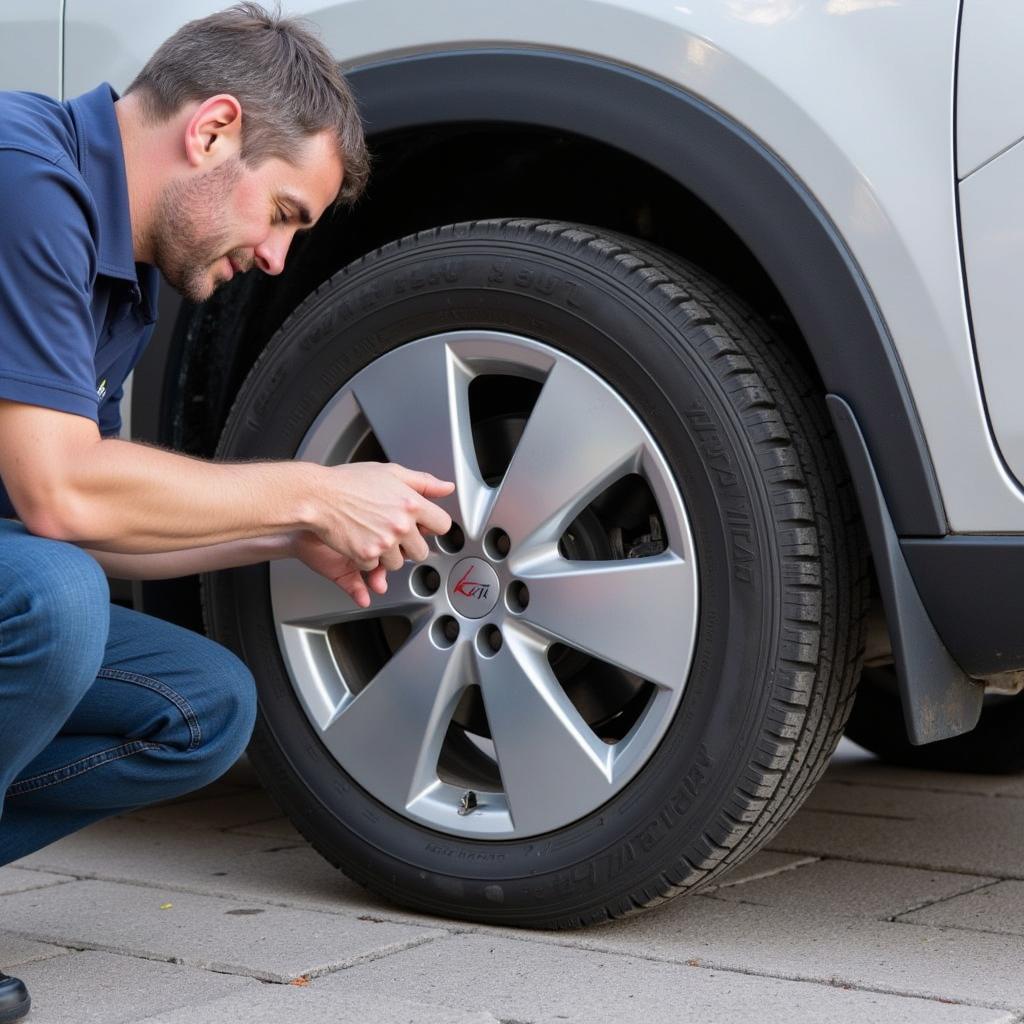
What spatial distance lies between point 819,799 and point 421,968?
1.31 metres

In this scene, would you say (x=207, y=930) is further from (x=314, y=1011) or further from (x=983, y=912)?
(x=983, y=912)

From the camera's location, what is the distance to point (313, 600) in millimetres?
2086

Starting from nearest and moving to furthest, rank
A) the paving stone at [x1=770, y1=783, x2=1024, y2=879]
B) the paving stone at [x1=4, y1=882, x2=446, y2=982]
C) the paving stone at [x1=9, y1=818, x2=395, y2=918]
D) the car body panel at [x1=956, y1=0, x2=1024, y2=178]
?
the car body panel at [x1=956, y1=0, x2=1024, y2=178]
the paving stone at [x1=4, y1=882, x2=446, y2=982]
the paving stone at [x1=9, y1=818, x2=395, y2=918]
the paving stone at [x1=770, y1=783, x2=1024, y2=879]

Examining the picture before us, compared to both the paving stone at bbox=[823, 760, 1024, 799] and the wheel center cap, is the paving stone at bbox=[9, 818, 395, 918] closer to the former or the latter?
the wheel center cap

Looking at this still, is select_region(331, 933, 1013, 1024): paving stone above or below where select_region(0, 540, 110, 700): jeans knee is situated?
below

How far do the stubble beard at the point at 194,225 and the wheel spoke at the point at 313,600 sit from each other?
1.49 ft

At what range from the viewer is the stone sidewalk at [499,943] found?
5.32ft

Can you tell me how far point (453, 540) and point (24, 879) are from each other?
0.90 metres

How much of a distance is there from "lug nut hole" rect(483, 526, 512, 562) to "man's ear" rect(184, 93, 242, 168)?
59 centimetres

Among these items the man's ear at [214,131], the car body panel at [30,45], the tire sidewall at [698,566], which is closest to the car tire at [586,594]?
the tire sidewall at [698,566]

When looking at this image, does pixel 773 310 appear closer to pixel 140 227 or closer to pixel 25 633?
pixel 140 227

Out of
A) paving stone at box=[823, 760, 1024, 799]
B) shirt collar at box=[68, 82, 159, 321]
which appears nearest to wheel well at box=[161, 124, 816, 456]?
shirt collar at box=[68, 82, 159, 321]

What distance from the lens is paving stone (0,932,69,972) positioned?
1.82 m

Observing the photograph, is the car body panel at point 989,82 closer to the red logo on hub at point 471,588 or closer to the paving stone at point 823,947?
the red logo on hub at point 471,588
